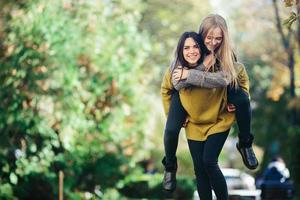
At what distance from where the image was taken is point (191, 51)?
23.1 ft

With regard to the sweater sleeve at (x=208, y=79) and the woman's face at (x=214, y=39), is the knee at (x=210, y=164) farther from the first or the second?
the woman's face at (x=214, y=39)

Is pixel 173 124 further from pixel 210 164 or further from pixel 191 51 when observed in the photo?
pixel 191 51

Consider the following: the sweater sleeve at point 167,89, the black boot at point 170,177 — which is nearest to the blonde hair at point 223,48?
the sweater sleeve at point 167,89

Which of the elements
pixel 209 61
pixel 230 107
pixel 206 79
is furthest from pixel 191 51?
pixel 230 107

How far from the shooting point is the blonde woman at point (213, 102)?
6.98 meters

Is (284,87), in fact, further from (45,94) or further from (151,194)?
(45,94)

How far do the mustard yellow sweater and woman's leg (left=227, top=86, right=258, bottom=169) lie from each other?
0.21 feet

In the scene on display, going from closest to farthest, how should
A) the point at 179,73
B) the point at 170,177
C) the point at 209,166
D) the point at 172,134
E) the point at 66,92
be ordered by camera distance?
the point at 209,166
the point at 179,73
the point at 172,134
the point at 170,177
the point at 66,92

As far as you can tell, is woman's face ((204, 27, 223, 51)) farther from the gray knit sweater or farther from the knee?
the knee

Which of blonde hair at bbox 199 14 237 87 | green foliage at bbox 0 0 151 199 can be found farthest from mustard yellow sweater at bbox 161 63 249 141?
green foliage at bbox 0 0 151 199

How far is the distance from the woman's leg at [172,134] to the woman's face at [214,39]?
51cm

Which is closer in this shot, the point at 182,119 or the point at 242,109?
the point at 242,109

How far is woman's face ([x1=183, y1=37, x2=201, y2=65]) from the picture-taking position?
7.04 metres

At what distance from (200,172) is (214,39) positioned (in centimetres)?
117
